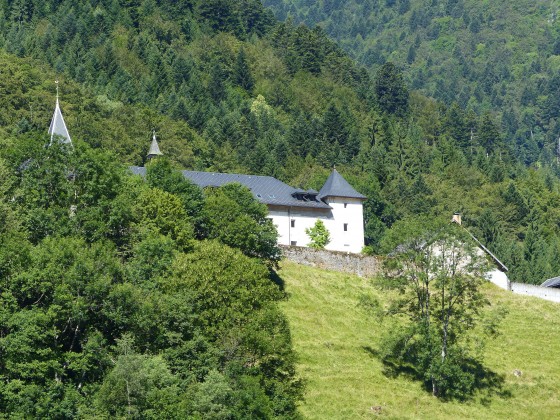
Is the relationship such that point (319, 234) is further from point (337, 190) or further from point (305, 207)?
point (337, 190)

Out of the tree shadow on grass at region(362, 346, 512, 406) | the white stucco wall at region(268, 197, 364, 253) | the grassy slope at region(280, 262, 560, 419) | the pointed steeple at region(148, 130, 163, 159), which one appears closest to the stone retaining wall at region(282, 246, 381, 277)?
the grassy slope at region(280, 262, 560, 419)

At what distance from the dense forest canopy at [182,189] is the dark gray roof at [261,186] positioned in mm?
9953

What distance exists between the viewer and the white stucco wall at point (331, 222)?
8938 centimetres

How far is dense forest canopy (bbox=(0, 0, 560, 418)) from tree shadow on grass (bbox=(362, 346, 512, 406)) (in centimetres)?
722

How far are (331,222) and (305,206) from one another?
115 inches

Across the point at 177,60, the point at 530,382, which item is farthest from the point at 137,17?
the point at 530,382

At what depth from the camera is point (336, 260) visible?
3093 inches

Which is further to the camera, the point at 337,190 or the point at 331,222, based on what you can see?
the point at 337,190

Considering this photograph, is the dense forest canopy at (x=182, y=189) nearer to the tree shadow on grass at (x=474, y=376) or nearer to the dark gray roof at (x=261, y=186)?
the tree shadow on grass at (x=474, y=376)

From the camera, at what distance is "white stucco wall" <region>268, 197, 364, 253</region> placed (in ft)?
293

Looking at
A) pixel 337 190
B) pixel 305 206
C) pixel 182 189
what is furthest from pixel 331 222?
pixel 182 189

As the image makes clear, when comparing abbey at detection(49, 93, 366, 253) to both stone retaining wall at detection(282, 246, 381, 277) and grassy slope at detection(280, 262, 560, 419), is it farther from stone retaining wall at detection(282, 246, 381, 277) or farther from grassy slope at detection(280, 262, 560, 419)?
grassy slope at detection(280, 262, 560, 419)

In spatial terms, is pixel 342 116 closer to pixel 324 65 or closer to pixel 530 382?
pixel 324 65

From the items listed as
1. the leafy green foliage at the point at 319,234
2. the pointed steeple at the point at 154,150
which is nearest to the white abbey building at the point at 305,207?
the leafy green foliage at the point at 319,234
